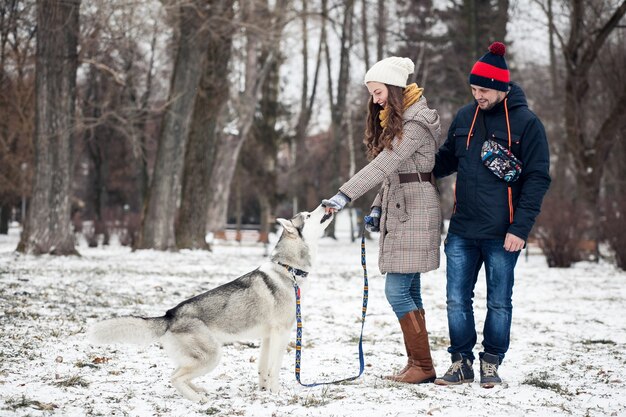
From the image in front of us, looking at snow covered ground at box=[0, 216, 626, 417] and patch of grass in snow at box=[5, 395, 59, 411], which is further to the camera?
snow covered ground at box=[0, 216, 626, 417]

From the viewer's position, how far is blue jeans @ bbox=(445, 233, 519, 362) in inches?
198

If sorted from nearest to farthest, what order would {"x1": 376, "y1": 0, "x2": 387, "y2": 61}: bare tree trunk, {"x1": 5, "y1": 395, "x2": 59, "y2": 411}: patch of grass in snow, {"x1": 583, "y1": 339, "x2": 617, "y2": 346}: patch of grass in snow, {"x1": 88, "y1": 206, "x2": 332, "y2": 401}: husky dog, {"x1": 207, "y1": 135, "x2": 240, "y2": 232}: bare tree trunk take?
{"x1": 5, "y1": 395, "x2": 59, "y2": 411}: patch of grass in snow → {"x1": 88, "y1": 206, "x2": 332, "y2": 401}: husky dog → {"x1": 583, "y1": 339, "x2": 617, "y2": 346}: patch of grass in snow → {"x1": 376, "y1": 0, "x2": 387, "y2": 61}: bare tree trunk → {"x1": 207, "y1": 135, "x2": 240, "y2": 232}: bare tree trunk

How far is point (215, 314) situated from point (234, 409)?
73 cm

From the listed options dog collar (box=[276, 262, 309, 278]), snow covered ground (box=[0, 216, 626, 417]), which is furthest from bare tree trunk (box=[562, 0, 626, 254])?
dog collar (box=[276, 262, 309, 278])

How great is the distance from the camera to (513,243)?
4.80m

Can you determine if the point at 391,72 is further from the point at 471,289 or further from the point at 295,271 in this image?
the point at 471,289

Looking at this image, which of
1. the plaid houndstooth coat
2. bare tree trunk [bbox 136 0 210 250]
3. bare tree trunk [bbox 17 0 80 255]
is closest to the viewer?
the plaid houndstooth coat

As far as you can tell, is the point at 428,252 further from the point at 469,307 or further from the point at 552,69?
the point at 552,69

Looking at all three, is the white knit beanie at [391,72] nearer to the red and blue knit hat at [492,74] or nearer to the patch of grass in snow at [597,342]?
the red and blue knit hat at [492,74]

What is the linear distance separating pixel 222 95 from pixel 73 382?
52.3 ft

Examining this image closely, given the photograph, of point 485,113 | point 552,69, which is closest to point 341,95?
point 552,69

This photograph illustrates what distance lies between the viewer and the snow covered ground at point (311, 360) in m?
4.37

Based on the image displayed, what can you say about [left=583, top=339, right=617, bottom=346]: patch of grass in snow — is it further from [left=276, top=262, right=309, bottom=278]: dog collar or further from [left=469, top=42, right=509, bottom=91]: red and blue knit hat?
[left=276, top=262, right=309, bottom=278]: dog collar

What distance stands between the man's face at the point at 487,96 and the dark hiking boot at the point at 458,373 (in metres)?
2.01
